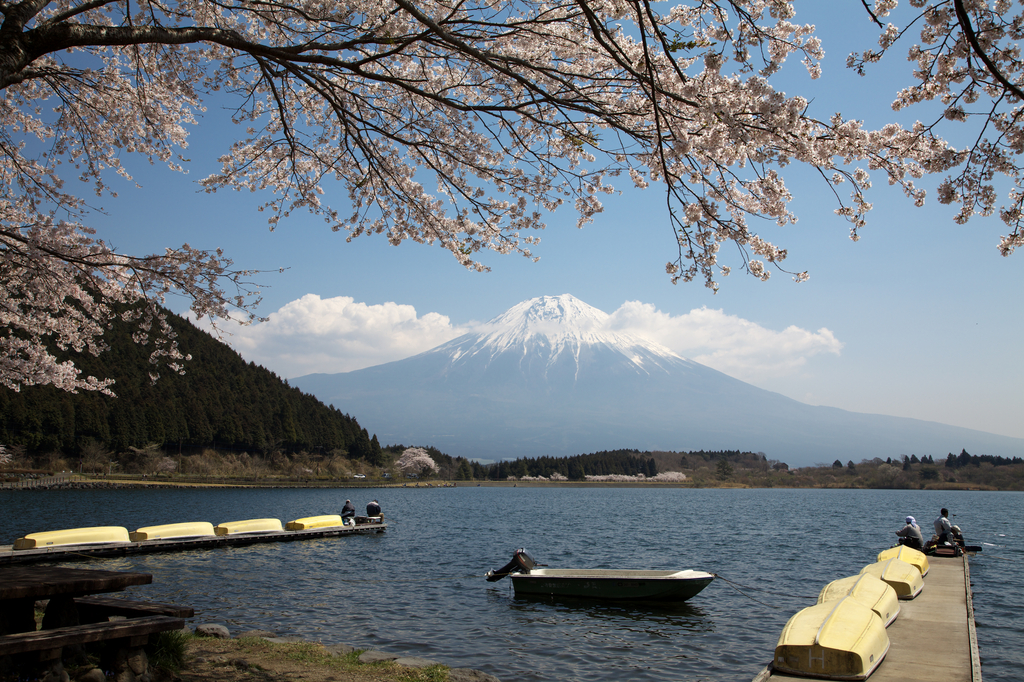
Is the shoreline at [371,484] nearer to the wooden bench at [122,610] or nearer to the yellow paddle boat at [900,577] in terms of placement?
the wooden bench at [122,610]

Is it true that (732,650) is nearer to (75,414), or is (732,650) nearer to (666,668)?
(666,668)

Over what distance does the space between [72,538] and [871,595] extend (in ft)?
71.3

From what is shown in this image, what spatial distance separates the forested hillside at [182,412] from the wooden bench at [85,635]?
61435 millimetres

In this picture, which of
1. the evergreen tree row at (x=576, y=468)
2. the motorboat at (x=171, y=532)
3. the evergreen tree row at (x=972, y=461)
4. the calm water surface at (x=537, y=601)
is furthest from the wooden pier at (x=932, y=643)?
the evergreen tree row at (x=972, y=461)

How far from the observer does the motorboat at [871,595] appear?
29.7ft

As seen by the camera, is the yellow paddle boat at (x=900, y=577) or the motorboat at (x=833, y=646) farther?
the yellow paddle boat at (x=900, y=577)

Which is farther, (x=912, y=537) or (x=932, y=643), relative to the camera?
(x=912, y=537)

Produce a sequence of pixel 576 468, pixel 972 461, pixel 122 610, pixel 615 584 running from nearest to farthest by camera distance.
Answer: pixel 122 610, pixel 615 584, pixel 972 461, pixel 576 468

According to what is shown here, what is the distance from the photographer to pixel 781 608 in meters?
14.0

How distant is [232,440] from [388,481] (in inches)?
1193

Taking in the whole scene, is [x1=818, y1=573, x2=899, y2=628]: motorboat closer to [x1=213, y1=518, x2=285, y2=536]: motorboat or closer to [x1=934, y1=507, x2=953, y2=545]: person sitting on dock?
[x1=934, y1=507, x2=953, y2=545]: person sitting on dock

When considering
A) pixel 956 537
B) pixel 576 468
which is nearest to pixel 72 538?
pixel 956 537

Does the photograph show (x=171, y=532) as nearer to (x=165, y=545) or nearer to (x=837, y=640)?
(x=165, y=545)

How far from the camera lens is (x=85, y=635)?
5.31 metres
